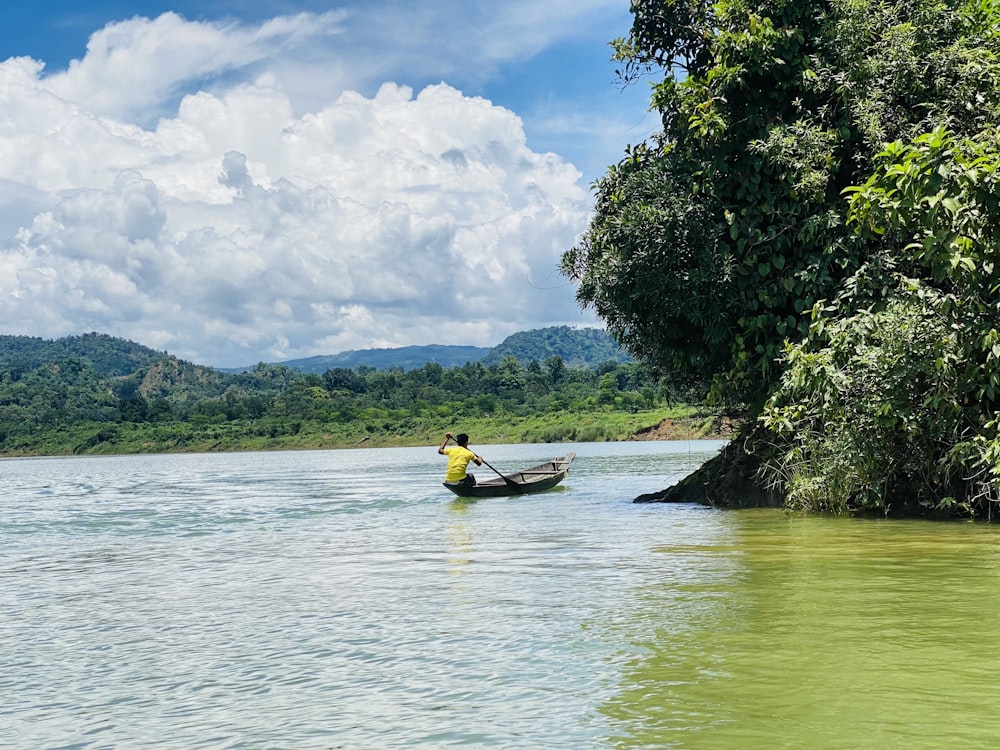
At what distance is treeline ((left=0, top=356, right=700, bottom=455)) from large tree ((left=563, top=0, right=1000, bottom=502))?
4917cm

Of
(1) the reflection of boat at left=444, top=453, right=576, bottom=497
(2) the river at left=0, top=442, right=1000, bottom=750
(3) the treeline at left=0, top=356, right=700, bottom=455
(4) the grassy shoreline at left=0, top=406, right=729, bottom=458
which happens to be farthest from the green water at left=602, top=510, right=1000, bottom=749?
(4) the grassy shoreline at left=0, top=406, right=729, bottom=458

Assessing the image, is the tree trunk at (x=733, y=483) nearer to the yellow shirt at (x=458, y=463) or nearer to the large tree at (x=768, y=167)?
the large tree at (x=768, y=167)

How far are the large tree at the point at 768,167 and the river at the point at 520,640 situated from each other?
3.39 metres

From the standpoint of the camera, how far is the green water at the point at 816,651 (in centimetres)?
464

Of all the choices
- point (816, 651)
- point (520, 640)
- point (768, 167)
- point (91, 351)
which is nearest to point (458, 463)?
point (768, 167)

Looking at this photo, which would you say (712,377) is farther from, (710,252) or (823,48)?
(823,48)

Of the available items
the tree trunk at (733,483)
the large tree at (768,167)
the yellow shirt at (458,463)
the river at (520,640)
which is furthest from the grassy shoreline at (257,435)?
the river at (520,640)

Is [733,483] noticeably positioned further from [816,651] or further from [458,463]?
[816,651]

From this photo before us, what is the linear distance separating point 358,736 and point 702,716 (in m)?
1.65

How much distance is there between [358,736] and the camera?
486 cm

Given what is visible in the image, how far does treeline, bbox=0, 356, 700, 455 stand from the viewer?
77.4 m

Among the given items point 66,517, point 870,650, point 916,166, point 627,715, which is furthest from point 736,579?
point 66,517

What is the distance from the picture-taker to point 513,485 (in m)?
22.6

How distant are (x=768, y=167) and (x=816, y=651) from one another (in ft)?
35.4
